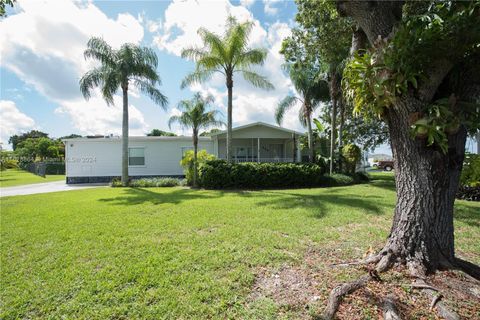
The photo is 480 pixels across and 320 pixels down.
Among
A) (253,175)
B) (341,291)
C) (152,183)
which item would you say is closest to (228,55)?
(253,175)

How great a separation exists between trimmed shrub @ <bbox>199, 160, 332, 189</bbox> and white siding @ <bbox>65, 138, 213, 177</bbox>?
6682 millimetres

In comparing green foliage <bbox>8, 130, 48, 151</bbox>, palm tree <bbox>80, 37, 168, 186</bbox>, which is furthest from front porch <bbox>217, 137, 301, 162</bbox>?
green foliage <bbox>8, 130, 48, 151</bbox>

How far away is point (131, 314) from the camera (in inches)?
99.2

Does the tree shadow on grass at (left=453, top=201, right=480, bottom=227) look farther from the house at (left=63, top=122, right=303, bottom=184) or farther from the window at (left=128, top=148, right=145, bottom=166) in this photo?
the window at (left=128, top=148, right=145, bottom=166)

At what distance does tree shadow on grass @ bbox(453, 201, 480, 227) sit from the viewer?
6028mm

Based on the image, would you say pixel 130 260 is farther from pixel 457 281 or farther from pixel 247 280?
pixel 457 281

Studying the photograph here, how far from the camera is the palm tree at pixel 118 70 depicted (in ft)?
45.3

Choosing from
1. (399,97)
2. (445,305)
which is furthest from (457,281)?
(399,97)

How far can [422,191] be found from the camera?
9.61 feet

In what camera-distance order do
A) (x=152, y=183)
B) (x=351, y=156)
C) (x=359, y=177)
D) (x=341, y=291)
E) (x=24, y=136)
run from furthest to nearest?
(x=24, y=136) → (x=351, y=156) → (x=359, y=177) → (x=152, y=183) → (x=341, y=291)

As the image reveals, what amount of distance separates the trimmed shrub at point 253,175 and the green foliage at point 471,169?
999 cm

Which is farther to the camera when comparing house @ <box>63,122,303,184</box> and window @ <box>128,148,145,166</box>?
window @ <box>128,148,145,166</box>

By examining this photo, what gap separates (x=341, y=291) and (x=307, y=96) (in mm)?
15583

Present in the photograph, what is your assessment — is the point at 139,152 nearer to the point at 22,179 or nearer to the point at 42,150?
the point at 22,179
